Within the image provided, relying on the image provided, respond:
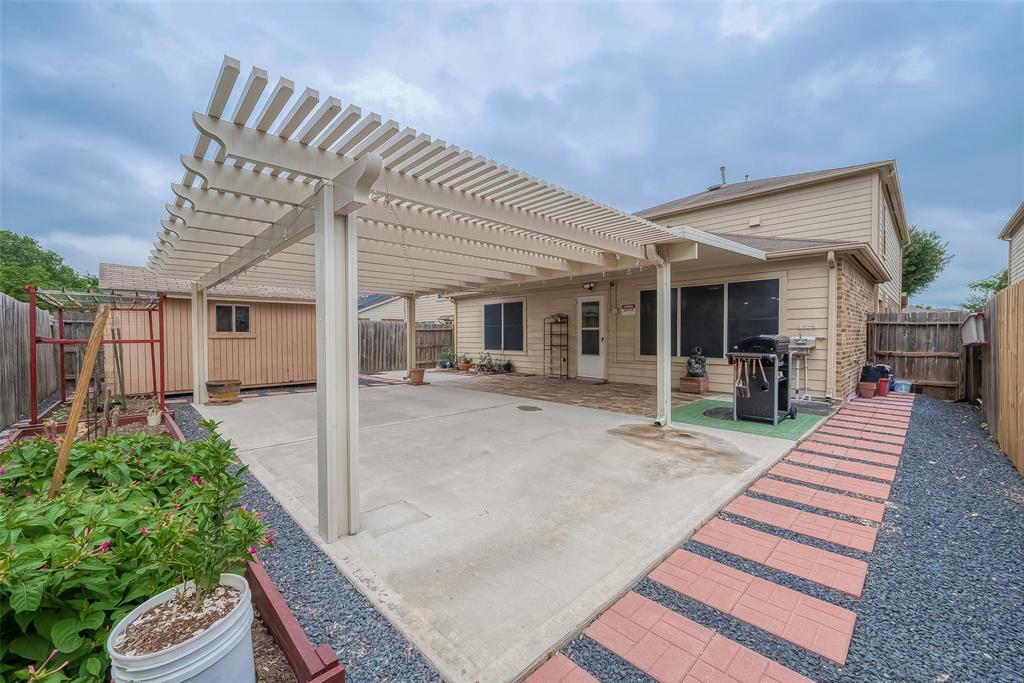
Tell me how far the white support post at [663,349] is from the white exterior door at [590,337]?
12.6 ft

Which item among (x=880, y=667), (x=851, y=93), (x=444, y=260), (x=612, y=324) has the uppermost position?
(x=851, y=93)

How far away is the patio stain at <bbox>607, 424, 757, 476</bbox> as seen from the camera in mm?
3797

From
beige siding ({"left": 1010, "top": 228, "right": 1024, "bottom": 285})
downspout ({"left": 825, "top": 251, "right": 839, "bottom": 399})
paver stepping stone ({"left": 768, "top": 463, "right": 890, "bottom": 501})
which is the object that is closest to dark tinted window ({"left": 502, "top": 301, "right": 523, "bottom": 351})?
downspout ({"left": 825, "top": 251, "right": 839, "bottom": 399})

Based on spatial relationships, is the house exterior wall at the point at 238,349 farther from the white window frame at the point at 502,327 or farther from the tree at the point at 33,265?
the tree at the point at 33,265

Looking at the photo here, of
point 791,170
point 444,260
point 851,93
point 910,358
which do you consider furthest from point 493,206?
point 791,170

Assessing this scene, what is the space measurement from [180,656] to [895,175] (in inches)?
495

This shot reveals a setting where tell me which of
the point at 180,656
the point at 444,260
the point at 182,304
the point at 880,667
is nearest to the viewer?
the point at 180,656

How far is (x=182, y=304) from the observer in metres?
8.37

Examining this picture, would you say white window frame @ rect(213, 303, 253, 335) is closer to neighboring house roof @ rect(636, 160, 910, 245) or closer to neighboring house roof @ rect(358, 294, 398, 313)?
neighboring house roof @ rect(636, 160, 910, 245)

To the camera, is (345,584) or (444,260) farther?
(444,260)

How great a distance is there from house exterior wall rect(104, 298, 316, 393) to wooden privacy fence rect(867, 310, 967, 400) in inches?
503

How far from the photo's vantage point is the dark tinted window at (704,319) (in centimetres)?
757

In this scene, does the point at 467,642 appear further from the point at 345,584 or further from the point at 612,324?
the point at 612,324

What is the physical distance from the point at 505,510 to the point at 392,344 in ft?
37.1
